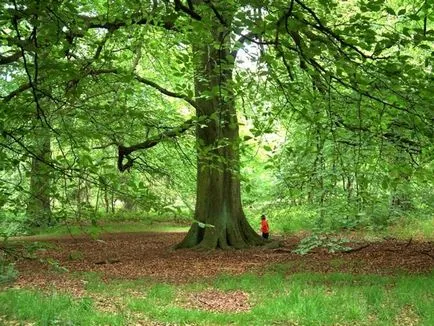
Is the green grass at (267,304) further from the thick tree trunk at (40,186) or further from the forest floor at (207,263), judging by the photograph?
the thick tree trunk at (40,186)

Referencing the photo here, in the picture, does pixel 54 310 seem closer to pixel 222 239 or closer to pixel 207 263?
pixel 207 263

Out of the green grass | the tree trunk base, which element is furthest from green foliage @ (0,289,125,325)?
the tree trunk base

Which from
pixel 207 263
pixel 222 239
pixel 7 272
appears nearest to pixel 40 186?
pixel 7 272

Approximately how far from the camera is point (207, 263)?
12.7 m

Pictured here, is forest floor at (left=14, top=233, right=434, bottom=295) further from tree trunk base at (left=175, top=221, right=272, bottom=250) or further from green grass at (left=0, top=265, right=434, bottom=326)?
green grass at (left=0, top=265, right=434, bottom=326)

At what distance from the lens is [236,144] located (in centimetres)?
568

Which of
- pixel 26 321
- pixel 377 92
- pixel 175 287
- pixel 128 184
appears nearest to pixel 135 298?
pixel 175 287

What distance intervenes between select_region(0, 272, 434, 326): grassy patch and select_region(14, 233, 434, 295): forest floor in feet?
3.82

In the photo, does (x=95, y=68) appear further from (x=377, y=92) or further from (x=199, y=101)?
(x=199, y=101)

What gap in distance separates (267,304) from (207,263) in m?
5.42

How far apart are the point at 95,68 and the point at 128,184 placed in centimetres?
243

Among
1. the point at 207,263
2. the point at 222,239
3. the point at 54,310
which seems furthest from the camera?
the point at 222,239

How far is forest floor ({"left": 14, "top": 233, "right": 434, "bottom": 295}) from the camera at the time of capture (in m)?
10.5

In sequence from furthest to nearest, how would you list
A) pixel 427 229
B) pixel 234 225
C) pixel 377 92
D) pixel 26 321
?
1. pixel 427 229
2. pixel 234 225
3. pixel 26 321
4. pixel 377 92
